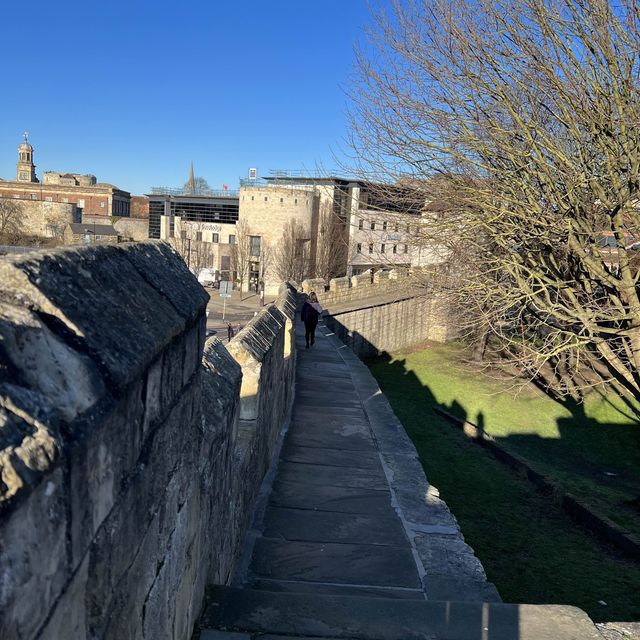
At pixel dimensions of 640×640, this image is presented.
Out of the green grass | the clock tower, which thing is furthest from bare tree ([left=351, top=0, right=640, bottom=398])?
the clock tower

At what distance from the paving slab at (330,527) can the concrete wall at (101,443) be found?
89.4 inches

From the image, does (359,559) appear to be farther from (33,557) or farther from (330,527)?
(33,557)

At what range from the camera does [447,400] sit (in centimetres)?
1584

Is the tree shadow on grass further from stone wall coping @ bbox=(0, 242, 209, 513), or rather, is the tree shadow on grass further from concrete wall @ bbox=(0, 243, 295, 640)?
stone wall coping @ bbox=(0, 242, 209, 513)

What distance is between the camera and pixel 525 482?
31.3 ft

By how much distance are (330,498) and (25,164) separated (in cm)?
10335

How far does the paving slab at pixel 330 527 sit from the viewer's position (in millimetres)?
4684

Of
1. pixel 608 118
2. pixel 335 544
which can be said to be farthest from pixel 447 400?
pixel 335 544

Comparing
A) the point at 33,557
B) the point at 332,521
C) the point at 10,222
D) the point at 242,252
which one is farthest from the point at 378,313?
the point at 10,222

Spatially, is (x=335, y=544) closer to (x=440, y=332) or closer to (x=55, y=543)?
(x=55, y=543)

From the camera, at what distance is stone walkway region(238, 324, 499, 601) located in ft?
13.2

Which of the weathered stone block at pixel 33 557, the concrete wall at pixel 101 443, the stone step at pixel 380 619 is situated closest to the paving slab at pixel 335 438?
the stone step at pixel 380 619

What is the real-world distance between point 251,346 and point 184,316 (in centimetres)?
258

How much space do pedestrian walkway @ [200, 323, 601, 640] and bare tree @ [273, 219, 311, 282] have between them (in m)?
36.2
